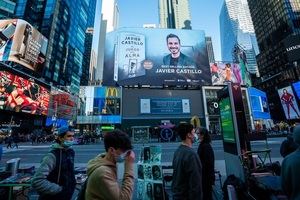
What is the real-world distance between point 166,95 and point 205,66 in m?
11.5

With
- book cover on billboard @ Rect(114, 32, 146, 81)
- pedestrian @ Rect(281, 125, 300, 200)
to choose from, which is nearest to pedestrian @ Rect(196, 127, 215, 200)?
pedestrian @ Rect(281, 125, 300, 200)

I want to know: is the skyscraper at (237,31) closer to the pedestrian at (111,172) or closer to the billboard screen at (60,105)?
the billboard screen at (60,105)

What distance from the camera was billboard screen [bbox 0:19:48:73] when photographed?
29.1m

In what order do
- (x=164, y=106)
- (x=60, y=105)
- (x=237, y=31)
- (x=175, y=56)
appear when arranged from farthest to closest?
(x=237, y=31)
(x=60, y=105)
(x=164, y=106)
(x=175, y=56)

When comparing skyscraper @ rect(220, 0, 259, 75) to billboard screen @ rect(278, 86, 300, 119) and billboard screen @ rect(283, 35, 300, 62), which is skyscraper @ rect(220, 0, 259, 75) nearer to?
billboard screen @ rect(283, 35, 300, 62)

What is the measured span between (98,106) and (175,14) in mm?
Answer: 147869

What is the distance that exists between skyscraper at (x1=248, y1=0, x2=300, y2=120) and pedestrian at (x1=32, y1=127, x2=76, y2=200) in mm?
85588

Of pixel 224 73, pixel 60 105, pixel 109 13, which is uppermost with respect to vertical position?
pixel 109 13

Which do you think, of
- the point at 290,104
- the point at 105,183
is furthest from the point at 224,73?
the point at 105,183

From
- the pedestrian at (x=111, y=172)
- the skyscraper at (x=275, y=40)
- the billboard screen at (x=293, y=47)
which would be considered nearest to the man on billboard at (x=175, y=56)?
the billboard screen at (x=293, y=47)

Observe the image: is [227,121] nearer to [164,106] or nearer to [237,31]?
[164,106]

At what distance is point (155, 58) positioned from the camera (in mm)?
40781

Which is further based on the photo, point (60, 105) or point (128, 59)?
point (60, 105)

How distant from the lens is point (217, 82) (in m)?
47.4
